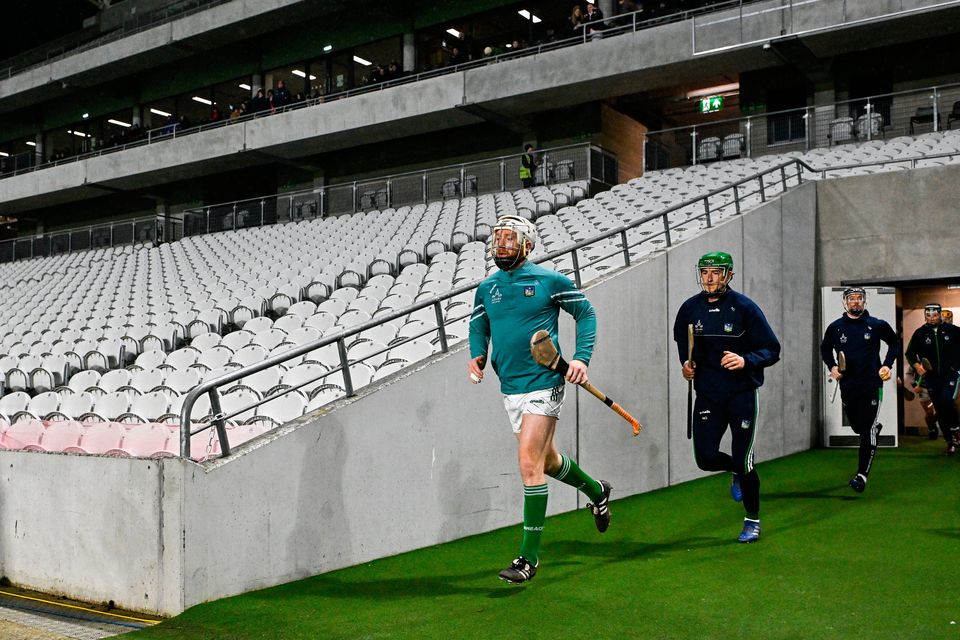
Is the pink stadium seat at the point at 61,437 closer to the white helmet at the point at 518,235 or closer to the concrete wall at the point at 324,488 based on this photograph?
the concrete wall at the point at 324,488

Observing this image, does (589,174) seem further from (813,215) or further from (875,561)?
(875,561)

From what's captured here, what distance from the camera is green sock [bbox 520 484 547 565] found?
16.0 feet

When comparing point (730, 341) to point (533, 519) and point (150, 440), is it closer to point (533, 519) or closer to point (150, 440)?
point (533, 519)

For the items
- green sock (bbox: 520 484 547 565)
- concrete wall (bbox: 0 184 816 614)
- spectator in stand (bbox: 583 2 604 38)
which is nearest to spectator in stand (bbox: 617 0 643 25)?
spectator in stand (bbox: 583 2 604 38)

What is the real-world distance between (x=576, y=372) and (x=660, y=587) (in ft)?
4.27

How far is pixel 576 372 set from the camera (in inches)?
186

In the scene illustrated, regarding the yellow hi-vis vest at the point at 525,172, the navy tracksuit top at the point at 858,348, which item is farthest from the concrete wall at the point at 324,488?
the yellow hi-vis vest at the point at 525,172

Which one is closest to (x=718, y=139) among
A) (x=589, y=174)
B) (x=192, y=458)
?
(x=589, y=174)

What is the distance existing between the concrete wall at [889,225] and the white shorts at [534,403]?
862cm

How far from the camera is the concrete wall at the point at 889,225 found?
11.8m

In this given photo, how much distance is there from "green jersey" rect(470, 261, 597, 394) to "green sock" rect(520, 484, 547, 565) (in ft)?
1.83

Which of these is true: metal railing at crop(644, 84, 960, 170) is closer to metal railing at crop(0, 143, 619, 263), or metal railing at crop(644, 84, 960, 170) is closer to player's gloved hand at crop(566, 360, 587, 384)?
metal railing at crop(0, 143, 619, 263)

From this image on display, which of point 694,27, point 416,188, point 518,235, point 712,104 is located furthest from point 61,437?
point 712,104

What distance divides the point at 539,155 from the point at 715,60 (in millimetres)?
4602
